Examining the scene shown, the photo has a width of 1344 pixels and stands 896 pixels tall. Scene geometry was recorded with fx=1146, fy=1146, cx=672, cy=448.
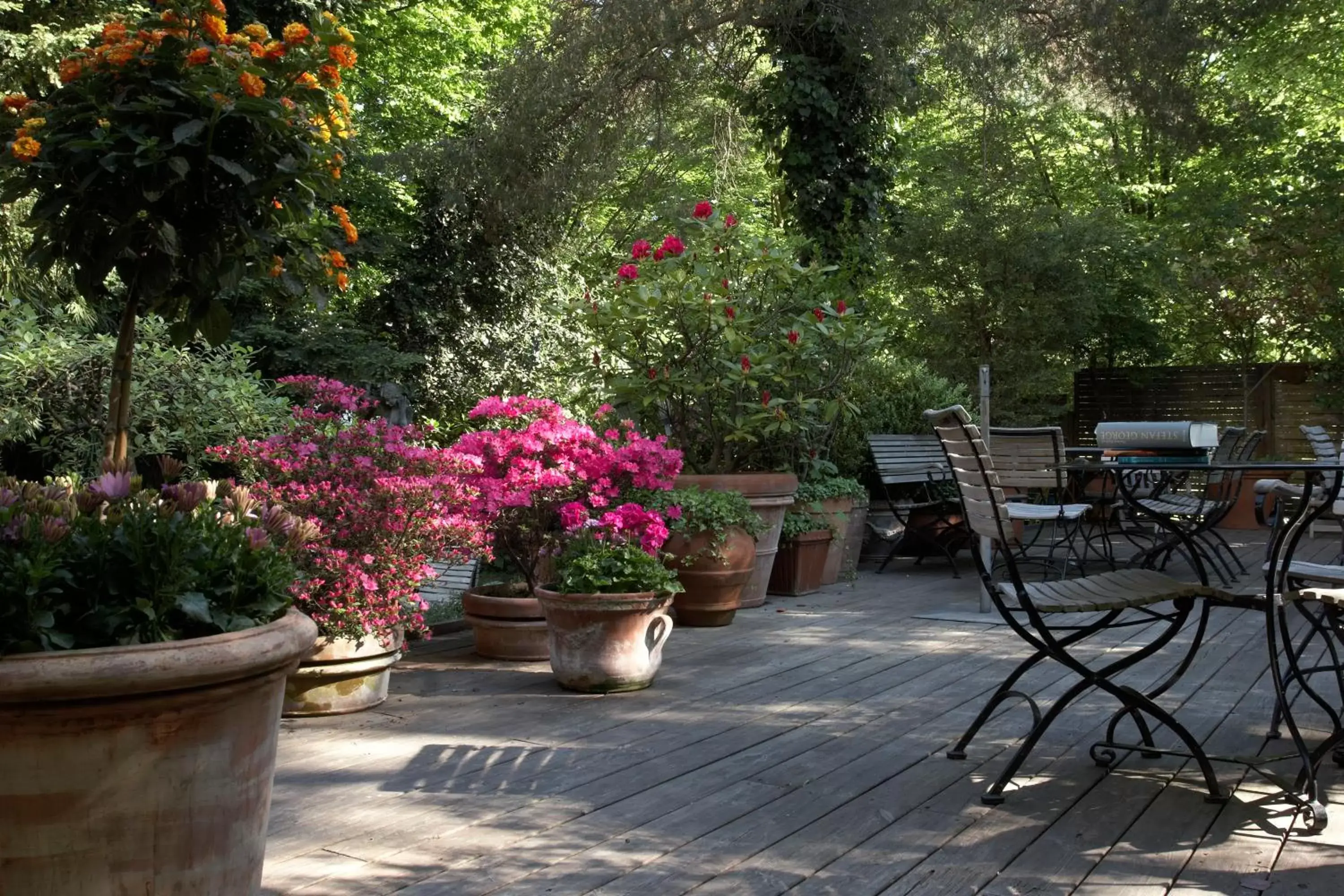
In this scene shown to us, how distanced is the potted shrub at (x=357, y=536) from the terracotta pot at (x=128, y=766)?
5.52 feet

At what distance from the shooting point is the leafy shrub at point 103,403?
16.9 ft

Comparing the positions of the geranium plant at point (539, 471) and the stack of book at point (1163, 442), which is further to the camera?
the geranium plant at point (539, 471)

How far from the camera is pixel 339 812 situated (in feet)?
9.08

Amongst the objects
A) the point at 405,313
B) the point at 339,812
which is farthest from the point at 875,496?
the point at 339,812

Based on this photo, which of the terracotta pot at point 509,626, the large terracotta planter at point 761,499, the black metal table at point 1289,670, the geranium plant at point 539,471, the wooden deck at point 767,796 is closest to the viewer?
the wooden deck at point 767,796

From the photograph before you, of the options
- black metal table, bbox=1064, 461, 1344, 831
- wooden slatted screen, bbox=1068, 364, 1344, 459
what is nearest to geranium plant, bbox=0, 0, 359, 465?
black metal table, bbox=1064, 461, 1344, 831

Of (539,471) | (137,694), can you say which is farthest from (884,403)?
(137,694)

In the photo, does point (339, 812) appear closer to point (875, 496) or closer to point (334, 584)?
point (334, 584)

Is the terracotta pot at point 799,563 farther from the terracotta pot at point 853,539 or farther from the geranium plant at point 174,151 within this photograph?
the geranium plant at point 174,151

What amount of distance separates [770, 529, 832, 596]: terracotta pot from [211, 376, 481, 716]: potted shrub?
2.85 metres

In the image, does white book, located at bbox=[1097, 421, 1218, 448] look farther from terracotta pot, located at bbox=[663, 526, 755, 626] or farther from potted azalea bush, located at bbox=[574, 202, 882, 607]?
potted azalea bush, located at bbox=[574, 202, 882, 607]

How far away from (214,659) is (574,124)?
8.03m

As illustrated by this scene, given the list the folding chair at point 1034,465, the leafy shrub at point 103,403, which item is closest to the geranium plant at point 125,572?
the leafy shrub at point 103,403

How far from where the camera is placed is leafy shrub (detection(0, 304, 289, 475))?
5.14 meters
